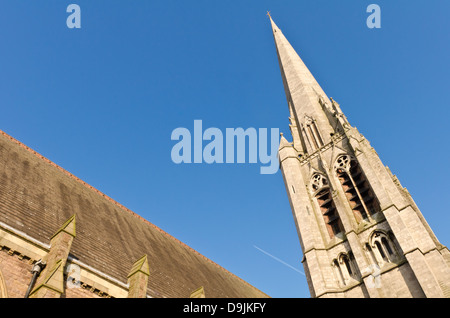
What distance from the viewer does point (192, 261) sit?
73.8 ft

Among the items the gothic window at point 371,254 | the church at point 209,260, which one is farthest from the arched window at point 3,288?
the gothic window at point 371,254

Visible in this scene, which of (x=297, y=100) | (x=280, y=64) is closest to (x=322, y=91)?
(x=297, y=100)

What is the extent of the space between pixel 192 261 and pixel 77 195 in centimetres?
790

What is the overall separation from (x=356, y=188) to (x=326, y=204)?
7.51 ft

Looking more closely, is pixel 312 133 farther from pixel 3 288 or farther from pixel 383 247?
pixel 3 288

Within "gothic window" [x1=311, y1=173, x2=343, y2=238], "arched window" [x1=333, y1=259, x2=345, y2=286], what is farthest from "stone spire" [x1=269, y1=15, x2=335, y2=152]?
"arched window" [x1=333, y1=259, x2=345, y2=286]

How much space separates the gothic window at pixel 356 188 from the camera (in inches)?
872

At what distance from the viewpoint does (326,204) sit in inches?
971

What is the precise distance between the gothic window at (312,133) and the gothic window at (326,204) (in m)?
3.30

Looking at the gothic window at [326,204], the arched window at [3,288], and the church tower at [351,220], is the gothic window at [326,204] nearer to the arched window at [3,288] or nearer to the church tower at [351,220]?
the church tower at [351,220]

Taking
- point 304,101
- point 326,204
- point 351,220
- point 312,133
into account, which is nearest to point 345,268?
point 351,220
